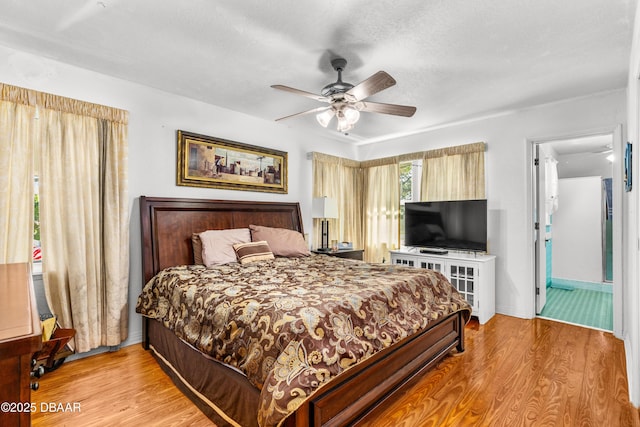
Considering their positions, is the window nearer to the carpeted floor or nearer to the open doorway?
the open doorway

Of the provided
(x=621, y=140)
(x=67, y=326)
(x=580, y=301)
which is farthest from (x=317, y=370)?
(x=580, y=301)

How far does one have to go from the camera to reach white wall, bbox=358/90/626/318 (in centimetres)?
367

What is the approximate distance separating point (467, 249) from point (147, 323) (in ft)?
12.0

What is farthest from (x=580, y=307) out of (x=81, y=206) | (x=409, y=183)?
(x=81, y=206)

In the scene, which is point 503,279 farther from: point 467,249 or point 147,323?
point 147,323

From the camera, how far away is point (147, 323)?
3004 millimetres

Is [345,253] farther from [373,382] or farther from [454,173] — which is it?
[373,382]

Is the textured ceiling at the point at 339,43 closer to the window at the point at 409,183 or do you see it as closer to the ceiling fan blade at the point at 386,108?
the ceiling fan blade at the point at 386,108

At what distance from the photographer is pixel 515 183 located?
12.9ft

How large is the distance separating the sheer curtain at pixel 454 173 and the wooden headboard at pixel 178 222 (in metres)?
2.40

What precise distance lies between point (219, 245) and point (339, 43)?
2.16m

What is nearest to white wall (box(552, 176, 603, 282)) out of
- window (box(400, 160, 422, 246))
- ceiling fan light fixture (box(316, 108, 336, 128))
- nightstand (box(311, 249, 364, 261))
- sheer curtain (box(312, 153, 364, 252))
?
window (box(400, 160, 422, 246))

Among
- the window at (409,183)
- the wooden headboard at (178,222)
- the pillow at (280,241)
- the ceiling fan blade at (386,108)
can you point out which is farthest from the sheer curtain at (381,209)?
the ceiling fan blade at (386,108)

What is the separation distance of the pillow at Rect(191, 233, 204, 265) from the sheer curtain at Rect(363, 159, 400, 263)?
2925 millimetres
